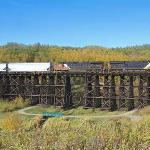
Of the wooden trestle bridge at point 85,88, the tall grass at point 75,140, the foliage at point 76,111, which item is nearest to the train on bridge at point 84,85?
the wooden trestle bridge at point 85,88

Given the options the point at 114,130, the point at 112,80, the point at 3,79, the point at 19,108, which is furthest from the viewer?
the point at 3,79

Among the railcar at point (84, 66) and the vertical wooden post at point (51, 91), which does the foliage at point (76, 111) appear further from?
the railcar at point (84, 66)

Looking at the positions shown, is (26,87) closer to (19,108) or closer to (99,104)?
(19,108)

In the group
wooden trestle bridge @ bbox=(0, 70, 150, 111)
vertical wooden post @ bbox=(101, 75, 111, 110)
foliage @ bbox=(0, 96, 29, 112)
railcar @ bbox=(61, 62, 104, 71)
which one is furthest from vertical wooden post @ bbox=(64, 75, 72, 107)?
railcar @ bbox=(61, 62, 104, 71)

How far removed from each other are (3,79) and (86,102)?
16.4m

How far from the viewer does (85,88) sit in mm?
64812

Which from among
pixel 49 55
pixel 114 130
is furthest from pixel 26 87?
pixel 49 55

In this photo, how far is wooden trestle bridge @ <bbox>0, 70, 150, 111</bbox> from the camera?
61.6 m

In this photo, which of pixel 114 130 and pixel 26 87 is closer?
pixel 114 130

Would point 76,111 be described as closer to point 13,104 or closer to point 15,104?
point 15,104

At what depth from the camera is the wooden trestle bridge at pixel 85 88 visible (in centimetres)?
6162

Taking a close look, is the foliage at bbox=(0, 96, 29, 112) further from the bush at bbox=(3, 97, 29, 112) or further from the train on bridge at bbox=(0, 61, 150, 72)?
the train on bridge at bbox=(0, 61, 150, 72)

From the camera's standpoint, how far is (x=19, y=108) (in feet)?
222

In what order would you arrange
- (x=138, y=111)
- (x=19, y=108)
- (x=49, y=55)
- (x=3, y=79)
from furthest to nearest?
(x=49, y=55) → (x=3, y=79) → (x=19, y=108) → (x=138, y=111)
